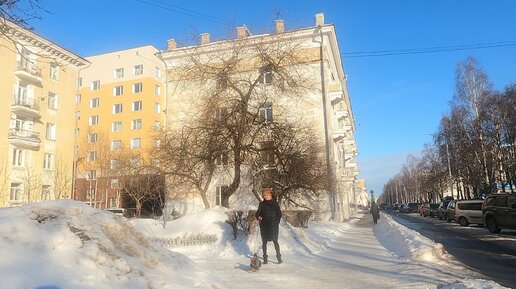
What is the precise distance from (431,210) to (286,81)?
106 feet

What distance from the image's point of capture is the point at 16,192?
33250mm

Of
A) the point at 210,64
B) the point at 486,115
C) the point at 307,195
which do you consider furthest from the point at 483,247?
the point at 486,115

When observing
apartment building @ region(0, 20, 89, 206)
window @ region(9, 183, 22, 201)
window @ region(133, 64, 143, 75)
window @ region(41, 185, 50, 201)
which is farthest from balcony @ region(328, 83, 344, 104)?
window @ region(133, 64, 143, 75)

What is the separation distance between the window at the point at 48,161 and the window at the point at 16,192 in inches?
145

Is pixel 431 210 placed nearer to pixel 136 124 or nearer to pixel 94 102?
pixel 136 124

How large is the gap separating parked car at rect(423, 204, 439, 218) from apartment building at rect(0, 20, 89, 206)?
119 feet

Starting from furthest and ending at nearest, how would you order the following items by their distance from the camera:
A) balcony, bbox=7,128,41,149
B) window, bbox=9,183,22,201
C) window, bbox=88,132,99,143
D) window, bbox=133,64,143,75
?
window, bbox=133,64,143,75
window, bbox=88,132,99,143
balcony, bbox=7,128,41,149
window, bbox=9,183,22,201

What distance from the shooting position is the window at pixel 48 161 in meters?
37.0

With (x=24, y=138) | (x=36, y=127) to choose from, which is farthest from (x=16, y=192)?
(x=36, y=127)

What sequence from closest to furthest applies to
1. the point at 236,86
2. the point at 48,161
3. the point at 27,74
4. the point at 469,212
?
1. the point at 236,86
2. the point at 469,212
3. the point at 27,74
4. the point at 48,161

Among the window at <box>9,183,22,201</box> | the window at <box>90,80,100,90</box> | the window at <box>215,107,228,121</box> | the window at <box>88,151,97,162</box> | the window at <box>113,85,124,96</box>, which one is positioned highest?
the window at <box>90,80,100,90</box>

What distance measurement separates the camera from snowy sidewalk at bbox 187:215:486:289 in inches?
289

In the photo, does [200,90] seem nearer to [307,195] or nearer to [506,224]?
[307,195]

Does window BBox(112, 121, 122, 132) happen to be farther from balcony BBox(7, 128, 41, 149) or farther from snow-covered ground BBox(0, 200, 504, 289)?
snow-covered ground BBox(0, 200, 504, 289)
